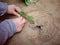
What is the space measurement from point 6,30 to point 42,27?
26 cm

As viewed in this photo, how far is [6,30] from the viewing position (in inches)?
47.5

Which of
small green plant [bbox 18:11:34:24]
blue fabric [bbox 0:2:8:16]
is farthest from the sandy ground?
blue fabric [bbox 0:2:8:16]

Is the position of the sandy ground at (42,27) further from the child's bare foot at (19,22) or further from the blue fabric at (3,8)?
the blue fabric at (3,8)

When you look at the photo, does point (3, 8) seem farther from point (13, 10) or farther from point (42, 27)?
point (42, 27)

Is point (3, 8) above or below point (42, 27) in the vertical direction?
above

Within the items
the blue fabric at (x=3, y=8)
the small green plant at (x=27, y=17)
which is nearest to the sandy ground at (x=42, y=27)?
the small green plant at (x=27, y=17)

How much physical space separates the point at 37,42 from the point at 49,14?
0.25m

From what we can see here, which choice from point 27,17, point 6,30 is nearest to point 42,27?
point 27,17

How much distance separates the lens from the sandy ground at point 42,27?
4.01ft

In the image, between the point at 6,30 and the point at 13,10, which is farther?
the point at 13,10

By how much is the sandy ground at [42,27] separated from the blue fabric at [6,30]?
54 millimetres

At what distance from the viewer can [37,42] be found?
47.9 inches

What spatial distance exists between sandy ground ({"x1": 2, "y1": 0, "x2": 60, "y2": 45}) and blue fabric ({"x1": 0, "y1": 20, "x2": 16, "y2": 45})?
0.05 meters

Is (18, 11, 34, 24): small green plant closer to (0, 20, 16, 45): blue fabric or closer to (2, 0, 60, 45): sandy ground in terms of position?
(2, 0, 60, 45): sandy ground
